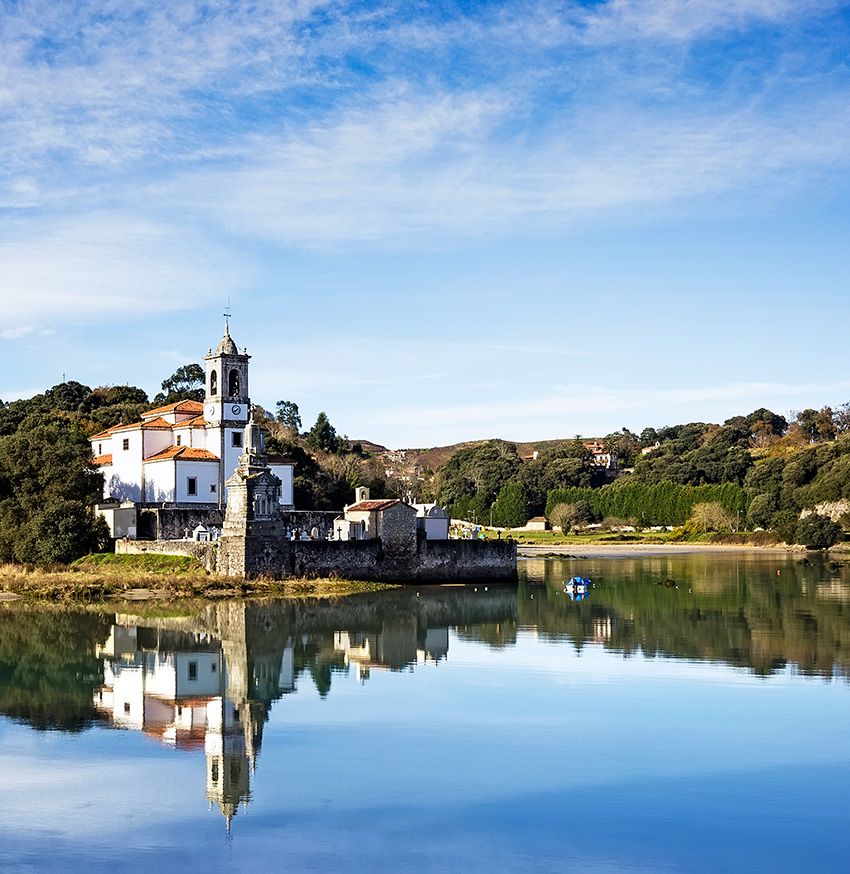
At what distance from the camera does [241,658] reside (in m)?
31.5

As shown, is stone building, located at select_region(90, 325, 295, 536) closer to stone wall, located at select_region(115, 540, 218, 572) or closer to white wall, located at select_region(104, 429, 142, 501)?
white wall, located at select_region(104, 429, 142, 501)

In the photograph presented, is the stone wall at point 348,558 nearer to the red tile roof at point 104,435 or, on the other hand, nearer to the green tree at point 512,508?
the red tile roof at point 104,435

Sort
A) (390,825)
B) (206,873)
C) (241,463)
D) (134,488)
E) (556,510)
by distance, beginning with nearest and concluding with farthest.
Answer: (206,873) < (390,825) < (241,463) < (134,488) < (556,510)

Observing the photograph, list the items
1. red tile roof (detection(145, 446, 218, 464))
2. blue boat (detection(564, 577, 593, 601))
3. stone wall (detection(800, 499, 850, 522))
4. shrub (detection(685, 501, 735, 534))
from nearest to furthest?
blue boat (detection(564, 577, 593, 601))
red tile roof (detection(145, 446, 218, 464))
stone wall (detection(800, 499, 850, 522))
shrub (detection(685, 501, 735, 534))

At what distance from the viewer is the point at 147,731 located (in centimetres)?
2258

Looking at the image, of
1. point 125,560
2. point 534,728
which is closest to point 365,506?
point 125,560

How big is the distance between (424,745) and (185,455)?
41236mm

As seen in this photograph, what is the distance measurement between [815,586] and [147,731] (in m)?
39.8

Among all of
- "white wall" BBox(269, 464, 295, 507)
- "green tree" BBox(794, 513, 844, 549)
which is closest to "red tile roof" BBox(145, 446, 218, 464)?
"white wall" BBox(269, 464, 295, 507)

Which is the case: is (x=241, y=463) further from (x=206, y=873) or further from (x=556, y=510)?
(x=556, y=510)

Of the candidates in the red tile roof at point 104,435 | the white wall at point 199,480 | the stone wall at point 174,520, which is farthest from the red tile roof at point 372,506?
the red tile roof at point 104,435

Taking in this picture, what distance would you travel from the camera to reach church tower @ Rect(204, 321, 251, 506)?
60.7m

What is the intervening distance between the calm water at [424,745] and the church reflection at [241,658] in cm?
11

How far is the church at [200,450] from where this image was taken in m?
60.3
